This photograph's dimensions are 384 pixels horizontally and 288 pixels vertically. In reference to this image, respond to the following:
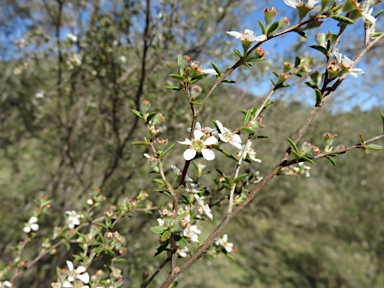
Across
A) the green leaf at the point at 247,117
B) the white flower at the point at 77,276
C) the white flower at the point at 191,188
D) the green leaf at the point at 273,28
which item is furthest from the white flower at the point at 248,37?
the white flower at the point at 77,276

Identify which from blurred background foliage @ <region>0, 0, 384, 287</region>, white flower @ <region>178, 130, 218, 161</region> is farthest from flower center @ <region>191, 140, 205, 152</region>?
blurred background foliage @ <region>0, 0, 384, 287</region>

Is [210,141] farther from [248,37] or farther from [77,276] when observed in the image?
[77,276]

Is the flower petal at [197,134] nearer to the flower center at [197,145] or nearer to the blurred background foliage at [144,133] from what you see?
the flower center at [197,145]

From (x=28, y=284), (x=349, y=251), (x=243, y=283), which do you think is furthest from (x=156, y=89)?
(x=349, y=251)

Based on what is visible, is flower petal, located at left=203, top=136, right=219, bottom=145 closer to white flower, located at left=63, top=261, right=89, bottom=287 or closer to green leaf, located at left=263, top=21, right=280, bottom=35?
green leaf, located at left=263, top=21, right=280, bottom=35

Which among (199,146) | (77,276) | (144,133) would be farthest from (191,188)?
(144,133)

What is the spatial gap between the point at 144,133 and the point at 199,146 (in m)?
2.07

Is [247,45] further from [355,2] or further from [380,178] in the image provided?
[380,178]

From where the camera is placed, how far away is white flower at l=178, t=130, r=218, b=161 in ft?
2.69

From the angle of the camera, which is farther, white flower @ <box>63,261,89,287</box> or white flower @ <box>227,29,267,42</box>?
white flower @ <box>63,261,89,287</box>

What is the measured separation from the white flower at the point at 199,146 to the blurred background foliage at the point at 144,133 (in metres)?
1.36

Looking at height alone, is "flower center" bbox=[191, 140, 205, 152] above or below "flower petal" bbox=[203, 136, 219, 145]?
below

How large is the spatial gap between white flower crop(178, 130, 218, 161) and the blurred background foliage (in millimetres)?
1365

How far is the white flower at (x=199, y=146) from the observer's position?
0.82 m
